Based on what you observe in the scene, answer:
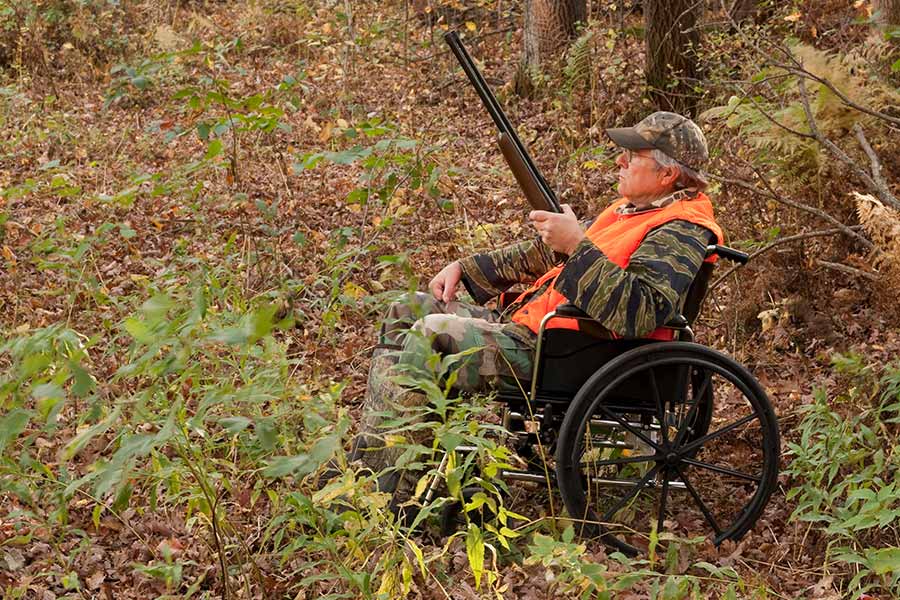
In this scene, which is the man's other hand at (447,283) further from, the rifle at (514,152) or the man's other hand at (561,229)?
the man's other hand at (561,229)

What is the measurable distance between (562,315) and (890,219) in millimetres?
1676

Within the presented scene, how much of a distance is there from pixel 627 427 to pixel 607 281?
60 cm

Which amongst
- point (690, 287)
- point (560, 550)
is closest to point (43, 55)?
point (690, 287)

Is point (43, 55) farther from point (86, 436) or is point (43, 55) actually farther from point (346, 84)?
point (86, 436)

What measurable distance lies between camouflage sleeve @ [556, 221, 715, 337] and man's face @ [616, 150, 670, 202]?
0.28 metres

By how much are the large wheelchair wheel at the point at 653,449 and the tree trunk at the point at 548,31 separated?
6036mm

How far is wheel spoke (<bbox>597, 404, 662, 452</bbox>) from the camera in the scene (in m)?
3.89

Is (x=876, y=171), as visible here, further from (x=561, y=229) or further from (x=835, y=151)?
(x=561, y=229)

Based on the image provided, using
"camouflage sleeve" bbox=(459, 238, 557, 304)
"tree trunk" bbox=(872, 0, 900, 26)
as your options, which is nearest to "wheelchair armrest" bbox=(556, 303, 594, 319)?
"camouflage sleeve" bbox=(459, 238, 557, 304)

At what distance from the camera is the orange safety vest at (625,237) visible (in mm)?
3990

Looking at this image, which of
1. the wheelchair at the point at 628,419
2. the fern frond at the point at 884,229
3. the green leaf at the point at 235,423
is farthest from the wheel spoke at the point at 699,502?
the green leaf at the point at 235,423

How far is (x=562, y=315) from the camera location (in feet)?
12.5

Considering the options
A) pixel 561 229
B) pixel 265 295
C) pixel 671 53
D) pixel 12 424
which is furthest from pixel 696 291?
pixel 671 53

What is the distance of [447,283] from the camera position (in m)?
4.50
